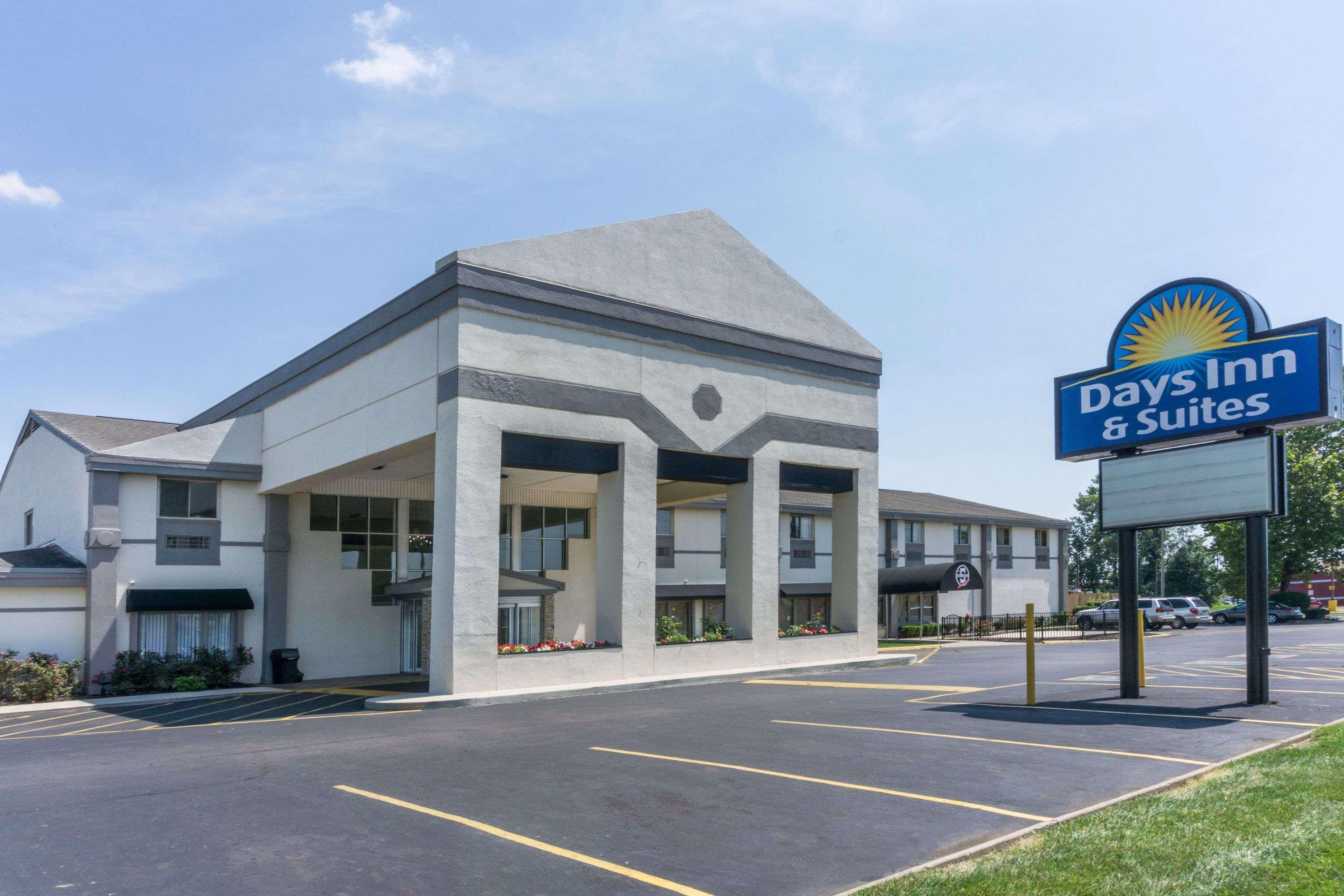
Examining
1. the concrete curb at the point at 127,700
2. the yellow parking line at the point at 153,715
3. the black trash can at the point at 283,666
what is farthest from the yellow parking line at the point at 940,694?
the black trash can at the point at 283,666

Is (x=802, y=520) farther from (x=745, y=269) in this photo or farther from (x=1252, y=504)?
(x=1252, y=504)

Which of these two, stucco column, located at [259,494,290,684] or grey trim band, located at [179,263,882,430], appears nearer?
grey trim band, located at [179,263,882,430]

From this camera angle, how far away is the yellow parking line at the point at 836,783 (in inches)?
355

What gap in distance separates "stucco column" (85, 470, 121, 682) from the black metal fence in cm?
3559

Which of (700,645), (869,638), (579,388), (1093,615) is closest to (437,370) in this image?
(579,388)

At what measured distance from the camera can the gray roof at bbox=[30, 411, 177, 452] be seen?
27562 millimetres

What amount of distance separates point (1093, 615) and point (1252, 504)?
40209 mm

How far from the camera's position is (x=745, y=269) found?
1035 inches

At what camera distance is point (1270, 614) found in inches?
2408

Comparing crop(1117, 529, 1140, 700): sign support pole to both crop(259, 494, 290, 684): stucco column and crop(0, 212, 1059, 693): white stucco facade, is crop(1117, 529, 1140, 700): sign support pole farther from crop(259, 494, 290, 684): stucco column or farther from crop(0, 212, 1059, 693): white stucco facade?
crop(259, 494, 290, 684): stucco column

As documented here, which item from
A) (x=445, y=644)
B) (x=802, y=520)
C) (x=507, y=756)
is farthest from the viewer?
(x=802, y=520)

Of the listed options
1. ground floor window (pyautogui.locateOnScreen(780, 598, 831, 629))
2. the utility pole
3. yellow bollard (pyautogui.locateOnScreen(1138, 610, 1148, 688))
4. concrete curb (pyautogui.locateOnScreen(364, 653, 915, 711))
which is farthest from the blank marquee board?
the utility pole

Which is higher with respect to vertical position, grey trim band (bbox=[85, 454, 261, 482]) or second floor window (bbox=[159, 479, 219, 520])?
grey trim band (bbox=[85, 454, 261, 482])

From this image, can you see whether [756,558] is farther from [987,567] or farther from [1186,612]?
[1186,612]
